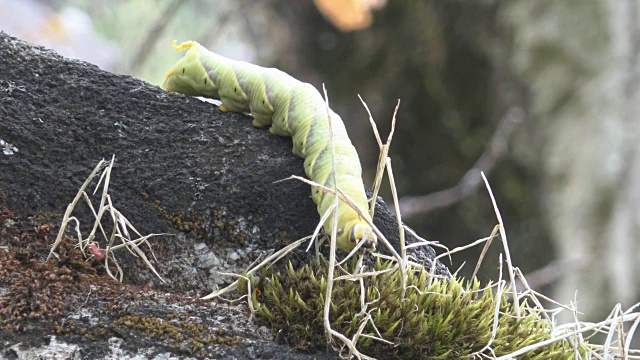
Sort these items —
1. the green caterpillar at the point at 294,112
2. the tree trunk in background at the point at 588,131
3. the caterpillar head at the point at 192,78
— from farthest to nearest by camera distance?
the tree trunk in background at the point at 588,131 → the caterpillar head at the point at 192,78 → the green caterpillar at the point at 294,112

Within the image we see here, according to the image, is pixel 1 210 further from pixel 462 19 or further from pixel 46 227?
pixel 462 19

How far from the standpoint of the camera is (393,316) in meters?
1.42

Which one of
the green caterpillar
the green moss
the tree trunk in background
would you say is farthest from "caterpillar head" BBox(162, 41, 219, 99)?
the tree trunk in background

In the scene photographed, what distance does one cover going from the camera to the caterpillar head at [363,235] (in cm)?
145

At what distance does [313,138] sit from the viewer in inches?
67.8

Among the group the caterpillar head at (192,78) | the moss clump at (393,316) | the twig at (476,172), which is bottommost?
the moss clump at (393,316)

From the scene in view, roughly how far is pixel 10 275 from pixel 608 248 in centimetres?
460

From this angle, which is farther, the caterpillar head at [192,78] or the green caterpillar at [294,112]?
the caterpillar head at [192,78]

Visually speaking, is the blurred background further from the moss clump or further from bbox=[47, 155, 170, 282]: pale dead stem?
bbox=[47, 155, 170, 282]: pale dead stem

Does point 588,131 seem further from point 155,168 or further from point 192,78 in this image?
point 155,168

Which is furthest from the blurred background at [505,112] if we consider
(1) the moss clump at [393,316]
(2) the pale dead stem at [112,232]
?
(2) the pale dead stem at [112,232]

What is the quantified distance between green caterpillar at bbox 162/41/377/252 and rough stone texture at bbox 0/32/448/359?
71mm

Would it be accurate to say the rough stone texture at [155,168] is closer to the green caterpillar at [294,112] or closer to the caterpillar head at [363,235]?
the green caterpillar at [294,112]

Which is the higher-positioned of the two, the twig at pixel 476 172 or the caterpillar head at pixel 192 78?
the twig at pixel 476 172
